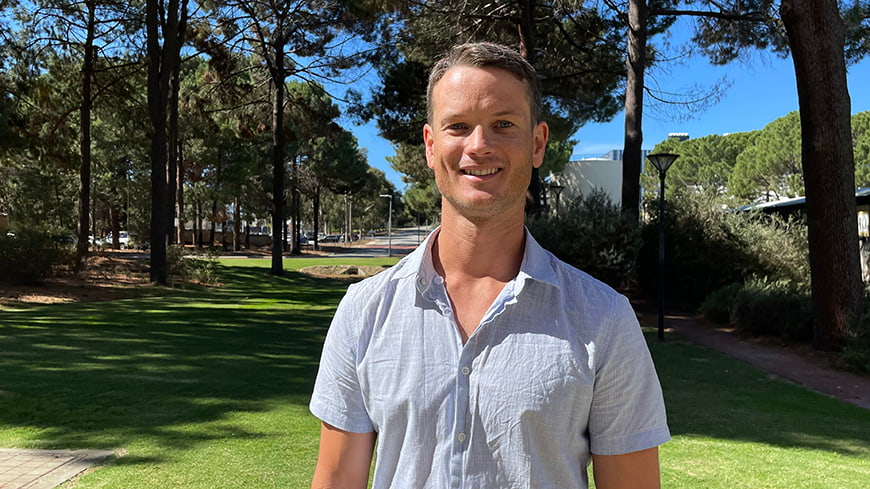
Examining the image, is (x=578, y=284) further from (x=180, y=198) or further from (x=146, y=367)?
(x=180, y=198)

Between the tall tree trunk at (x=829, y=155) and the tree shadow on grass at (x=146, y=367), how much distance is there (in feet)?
26.7

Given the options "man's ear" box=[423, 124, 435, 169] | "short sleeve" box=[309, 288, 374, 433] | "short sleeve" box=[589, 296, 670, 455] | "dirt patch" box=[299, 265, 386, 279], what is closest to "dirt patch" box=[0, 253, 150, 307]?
"dirt patch" box=[299, 265, 386, 279]

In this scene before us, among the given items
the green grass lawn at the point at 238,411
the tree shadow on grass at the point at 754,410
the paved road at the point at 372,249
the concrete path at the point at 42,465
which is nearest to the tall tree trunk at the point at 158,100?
the green grass lawn at the point at 238,411

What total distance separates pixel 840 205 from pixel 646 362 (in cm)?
1103

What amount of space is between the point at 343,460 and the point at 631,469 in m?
0.58

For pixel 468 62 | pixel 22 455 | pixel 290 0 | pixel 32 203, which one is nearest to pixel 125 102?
pixel 290 0

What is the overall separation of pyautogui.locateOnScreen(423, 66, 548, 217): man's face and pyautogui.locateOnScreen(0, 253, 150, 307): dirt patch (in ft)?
51.1

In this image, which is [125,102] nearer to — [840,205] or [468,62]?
[840,205]

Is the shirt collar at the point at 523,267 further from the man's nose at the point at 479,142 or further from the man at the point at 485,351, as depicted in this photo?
the man's nose at the point at 479,142

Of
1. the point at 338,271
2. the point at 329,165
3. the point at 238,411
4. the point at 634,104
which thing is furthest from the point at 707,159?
the point at 238,411

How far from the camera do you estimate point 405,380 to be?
129cm

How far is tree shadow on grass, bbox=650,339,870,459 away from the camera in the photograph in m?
5.83

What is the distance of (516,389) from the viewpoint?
4.09 ft

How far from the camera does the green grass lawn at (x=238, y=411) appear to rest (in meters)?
4.55
